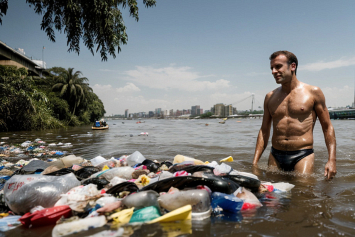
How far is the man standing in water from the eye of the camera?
9.84 feet

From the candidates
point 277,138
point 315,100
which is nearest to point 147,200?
point 277,138

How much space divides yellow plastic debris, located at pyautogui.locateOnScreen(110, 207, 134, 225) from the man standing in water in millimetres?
2467

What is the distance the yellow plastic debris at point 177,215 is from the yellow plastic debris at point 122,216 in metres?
0.19

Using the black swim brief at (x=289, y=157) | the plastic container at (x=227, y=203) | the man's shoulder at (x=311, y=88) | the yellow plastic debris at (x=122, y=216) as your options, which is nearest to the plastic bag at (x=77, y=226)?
the yellow plastic debris at (x=122, y=216)

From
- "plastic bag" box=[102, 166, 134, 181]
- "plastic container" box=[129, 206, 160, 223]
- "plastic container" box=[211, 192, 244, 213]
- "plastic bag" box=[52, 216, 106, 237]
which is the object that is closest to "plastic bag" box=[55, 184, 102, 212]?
"plastic bag" box=[52, 216, 106, 237]

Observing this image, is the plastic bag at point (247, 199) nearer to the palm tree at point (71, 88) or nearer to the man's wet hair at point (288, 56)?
the man's wet hair at point (288, 56)

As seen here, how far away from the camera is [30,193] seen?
1896 mm

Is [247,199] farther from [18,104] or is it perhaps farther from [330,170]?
[18,104]

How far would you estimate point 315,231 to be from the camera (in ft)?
5.06

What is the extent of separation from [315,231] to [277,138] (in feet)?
6.24

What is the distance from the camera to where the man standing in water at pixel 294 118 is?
300 centimetres

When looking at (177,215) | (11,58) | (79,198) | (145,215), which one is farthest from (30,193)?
(11,58)

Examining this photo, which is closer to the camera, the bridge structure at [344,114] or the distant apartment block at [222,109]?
the bridge structure at [344,114]

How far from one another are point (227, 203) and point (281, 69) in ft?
6.82
